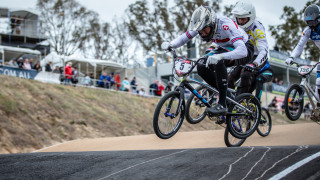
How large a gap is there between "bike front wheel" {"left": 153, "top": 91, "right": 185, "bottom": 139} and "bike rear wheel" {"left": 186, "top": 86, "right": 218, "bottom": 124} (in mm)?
236

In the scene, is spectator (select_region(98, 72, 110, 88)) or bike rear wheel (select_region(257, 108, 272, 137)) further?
spectator (select_region(98, 72, 110, 88))

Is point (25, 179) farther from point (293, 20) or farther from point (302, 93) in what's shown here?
point (293, 20)

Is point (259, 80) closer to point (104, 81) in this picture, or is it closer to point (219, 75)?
point (219, 75)

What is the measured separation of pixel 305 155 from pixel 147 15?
31.7 meters

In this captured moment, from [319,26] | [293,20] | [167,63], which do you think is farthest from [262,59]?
[293,20]

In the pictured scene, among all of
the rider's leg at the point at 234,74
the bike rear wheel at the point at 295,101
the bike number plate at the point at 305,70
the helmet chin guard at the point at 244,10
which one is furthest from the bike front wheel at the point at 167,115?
the bike number plate at the point at 305,70

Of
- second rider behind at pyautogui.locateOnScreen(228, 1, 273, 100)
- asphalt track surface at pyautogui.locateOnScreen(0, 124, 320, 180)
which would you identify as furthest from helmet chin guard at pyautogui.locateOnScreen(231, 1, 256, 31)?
asphalt track surface at pyautogui.locateOnScreen(0, 124, 320, 180)

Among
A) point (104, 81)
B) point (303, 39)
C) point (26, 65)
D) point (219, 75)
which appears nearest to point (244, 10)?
point (219, 75)

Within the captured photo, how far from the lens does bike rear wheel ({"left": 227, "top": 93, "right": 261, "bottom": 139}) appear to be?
6746 millimetres

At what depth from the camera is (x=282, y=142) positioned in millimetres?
7562

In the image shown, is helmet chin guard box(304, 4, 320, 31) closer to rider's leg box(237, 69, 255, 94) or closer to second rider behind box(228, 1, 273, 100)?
second rider behind box(228, 1, 273, 100)

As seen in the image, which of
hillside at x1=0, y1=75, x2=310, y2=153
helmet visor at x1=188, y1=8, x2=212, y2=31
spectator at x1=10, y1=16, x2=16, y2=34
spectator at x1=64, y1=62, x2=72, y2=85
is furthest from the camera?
spectator at x1=10, y1=16, x2=16, y2=34

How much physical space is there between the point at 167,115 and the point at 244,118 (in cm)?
182

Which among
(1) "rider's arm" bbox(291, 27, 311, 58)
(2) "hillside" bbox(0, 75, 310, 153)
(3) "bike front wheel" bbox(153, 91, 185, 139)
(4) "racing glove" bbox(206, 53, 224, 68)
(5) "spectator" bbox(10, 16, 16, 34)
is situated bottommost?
(2) "hillside" bbox(0, 75, 310, 153)
